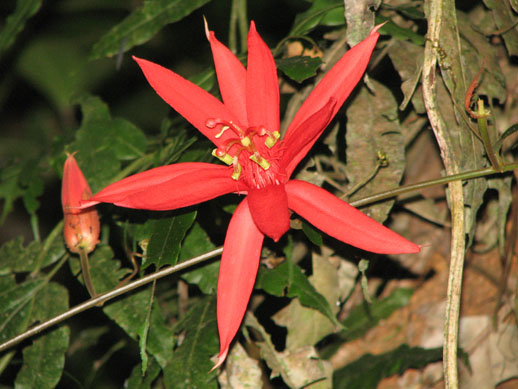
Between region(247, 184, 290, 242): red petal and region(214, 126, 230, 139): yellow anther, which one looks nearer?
region(247, 184, 290, 242): red petal

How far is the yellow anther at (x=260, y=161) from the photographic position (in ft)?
3.08

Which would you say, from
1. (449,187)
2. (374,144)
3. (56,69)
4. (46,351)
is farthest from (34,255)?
(449,187)

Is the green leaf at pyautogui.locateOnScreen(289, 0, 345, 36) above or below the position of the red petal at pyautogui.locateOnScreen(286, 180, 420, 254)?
above

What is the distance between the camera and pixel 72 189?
44.4 inches

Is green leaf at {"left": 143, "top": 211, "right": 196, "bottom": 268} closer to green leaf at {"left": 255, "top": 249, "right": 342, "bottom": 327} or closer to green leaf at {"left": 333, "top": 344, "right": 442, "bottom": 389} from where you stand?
green leaf at {"left": 255, "top": 249, "right": 342, "bottom": 327}

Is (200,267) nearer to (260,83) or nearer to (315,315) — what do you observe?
(315,315)

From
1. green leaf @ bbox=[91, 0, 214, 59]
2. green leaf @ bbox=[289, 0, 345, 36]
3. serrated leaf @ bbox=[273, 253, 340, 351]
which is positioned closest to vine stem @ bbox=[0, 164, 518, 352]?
serrated leaf @ bbox=[273, 253, 340, 351]

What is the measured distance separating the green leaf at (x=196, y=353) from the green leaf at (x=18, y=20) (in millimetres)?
843

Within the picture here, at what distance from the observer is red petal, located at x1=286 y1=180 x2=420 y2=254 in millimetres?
829

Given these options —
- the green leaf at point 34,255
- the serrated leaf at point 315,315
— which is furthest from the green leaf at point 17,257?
the serrated leaf at point 315,315

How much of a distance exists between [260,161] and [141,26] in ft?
2.09

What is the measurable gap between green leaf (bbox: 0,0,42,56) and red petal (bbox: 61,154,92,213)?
1.81 ft

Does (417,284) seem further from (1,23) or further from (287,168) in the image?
(1,23)

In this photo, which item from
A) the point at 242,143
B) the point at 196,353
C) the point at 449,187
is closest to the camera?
the point at 242,143
